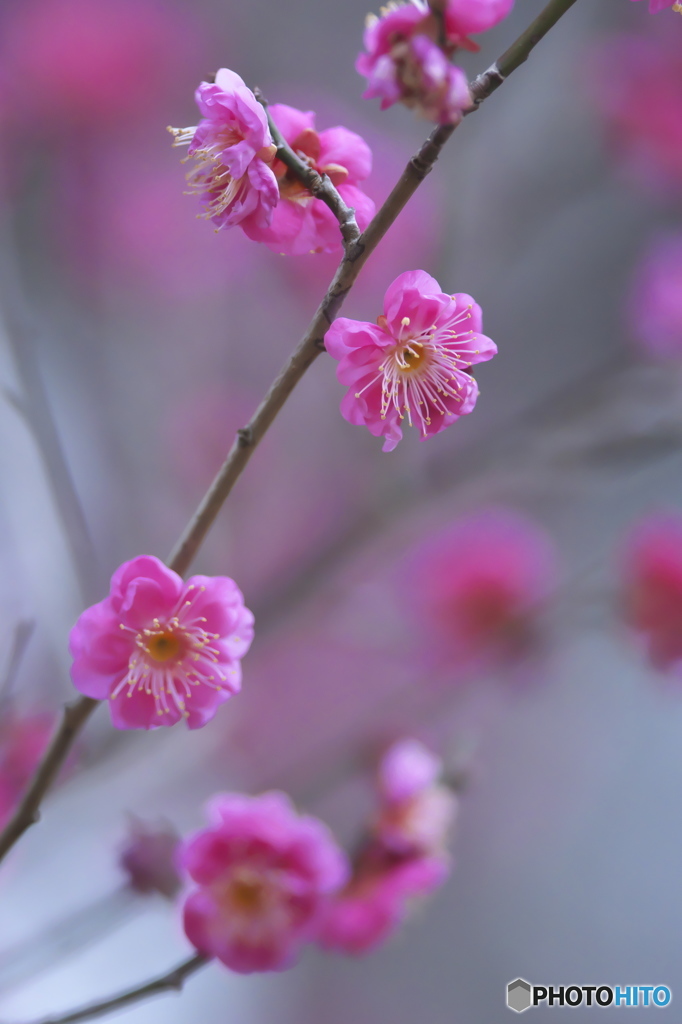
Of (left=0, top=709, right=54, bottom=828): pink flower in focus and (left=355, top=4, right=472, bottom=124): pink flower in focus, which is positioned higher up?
(left=355, top=4, right=472, bottom=124): pink flower in focus

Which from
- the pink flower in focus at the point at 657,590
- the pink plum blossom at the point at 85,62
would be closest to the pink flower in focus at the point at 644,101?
the pink flower in focus at the point at 657,590

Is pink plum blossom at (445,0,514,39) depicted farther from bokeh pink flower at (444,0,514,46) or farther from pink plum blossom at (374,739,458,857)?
pink plum blossom at (374,739,458,857)

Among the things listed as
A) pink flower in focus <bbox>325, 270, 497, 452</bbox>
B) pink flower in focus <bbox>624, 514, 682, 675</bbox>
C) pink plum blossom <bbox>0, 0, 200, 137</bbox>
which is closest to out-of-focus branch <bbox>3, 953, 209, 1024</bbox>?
pink flower in focus <bbox>325, 270, 497, 452</bbox>

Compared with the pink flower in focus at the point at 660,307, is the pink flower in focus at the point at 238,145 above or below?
below

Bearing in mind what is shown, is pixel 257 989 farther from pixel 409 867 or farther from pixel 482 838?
pixel 409 867

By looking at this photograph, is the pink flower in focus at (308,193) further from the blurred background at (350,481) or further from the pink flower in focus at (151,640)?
the blurred background at (350,481)

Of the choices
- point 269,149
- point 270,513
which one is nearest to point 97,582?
point 269,149

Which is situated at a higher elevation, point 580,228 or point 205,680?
point 580,228
